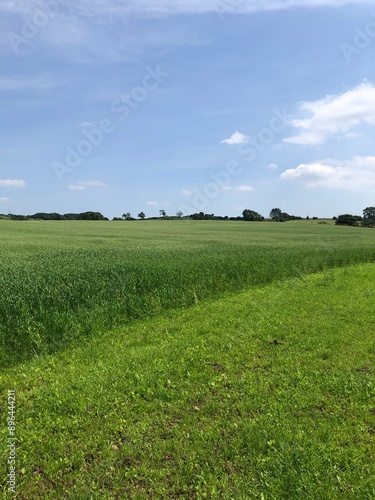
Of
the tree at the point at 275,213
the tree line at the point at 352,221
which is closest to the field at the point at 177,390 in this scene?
the tree line at the point at 352,221

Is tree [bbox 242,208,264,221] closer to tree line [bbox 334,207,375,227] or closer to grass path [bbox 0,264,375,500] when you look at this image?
tree line [bbox 334,207,375,227]

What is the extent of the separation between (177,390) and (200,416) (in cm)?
82

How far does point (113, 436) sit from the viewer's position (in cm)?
470

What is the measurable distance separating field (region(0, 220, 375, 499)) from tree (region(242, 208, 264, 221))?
8336 centimetres

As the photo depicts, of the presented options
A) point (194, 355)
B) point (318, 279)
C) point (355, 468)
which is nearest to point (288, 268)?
point (318, 279)

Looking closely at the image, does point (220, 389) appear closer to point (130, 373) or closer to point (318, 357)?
point (130, 373)

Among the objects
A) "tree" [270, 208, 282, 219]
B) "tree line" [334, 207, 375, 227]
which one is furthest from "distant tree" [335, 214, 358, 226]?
"tree" [270, 208, 282, 219]

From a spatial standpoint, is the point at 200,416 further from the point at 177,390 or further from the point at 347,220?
the point at 347,220

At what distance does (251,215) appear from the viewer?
314 feet

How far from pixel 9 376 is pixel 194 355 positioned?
351 cm

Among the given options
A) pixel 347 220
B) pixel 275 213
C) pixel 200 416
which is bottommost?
pixel 200 416

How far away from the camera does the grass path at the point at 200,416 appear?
12.8 feet

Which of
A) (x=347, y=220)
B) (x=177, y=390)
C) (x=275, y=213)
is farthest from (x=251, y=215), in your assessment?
(x=177, y=390)

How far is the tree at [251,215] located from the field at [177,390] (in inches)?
3282
